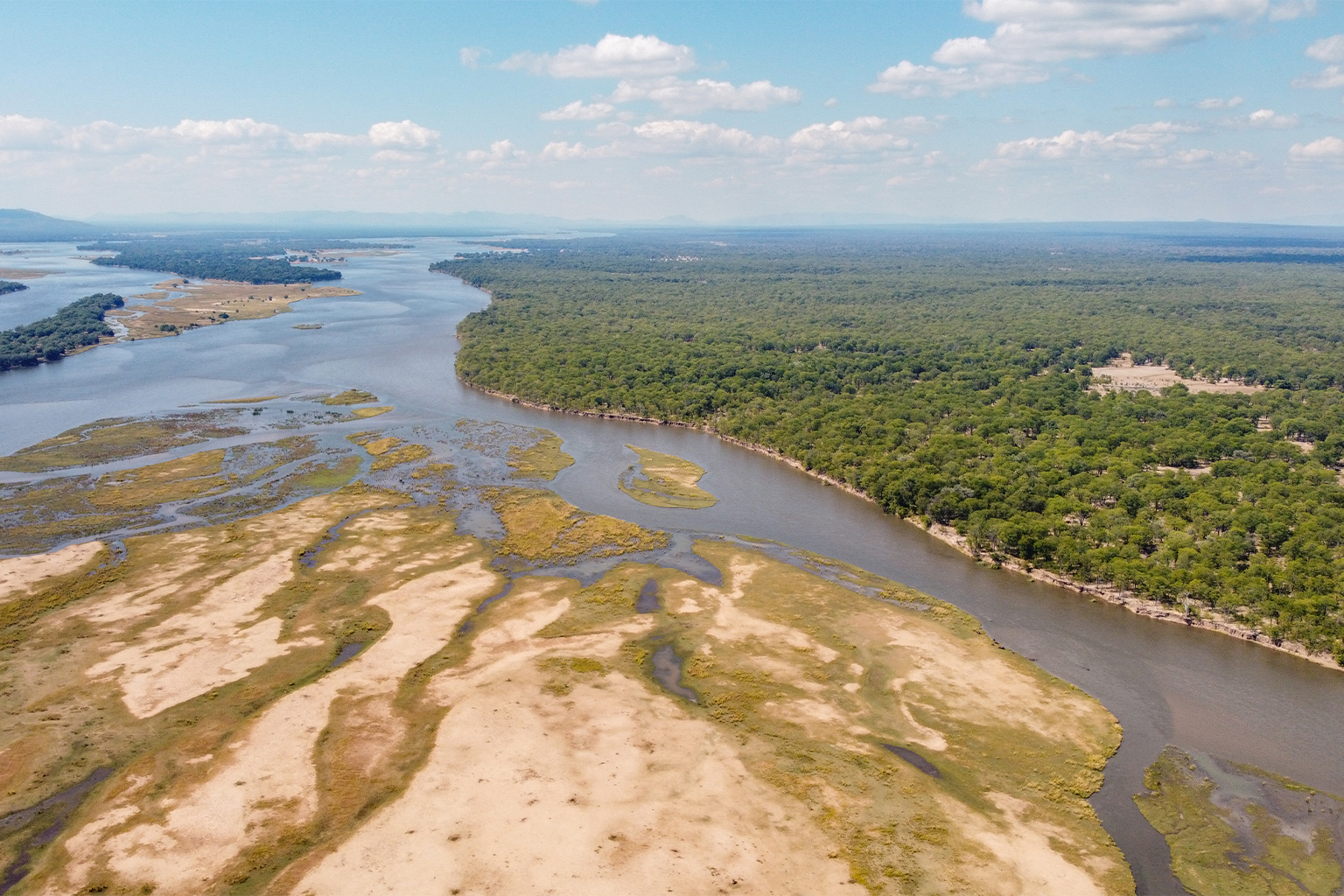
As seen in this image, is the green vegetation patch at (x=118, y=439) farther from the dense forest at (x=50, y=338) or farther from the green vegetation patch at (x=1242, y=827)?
the green vegetation patch at (x=1242, y=827)

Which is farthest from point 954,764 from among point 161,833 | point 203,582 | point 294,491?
point 294,491

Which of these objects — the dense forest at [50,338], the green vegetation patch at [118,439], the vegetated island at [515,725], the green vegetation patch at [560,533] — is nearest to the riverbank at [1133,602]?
the vegetated island at [515,725]

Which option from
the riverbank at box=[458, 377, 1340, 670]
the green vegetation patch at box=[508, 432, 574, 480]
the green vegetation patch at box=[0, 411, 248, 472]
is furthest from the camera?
the green vegetation patch at box=[508, 432, 574, 480]

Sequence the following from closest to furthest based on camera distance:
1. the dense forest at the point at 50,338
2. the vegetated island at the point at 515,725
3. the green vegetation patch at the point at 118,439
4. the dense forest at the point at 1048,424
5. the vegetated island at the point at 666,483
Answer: the vegetated island at the point at 515,725
the dense forest at the point at 1048,424
the vegetated island at the point at 666,483
the green vegetation patch at the point at 118,439
the dense forest at the point at 50,338

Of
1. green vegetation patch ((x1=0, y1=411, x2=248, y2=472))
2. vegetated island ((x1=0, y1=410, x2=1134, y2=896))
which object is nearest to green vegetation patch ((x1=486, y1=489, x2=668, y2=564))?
vegetated island ((x1=0, y1=410, x2=1134, y2=896))

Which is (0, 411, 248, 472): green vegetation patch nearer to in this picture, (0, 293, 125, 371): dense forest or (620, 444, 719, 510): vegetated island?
(620, 444, 719, 510): vegetated island
